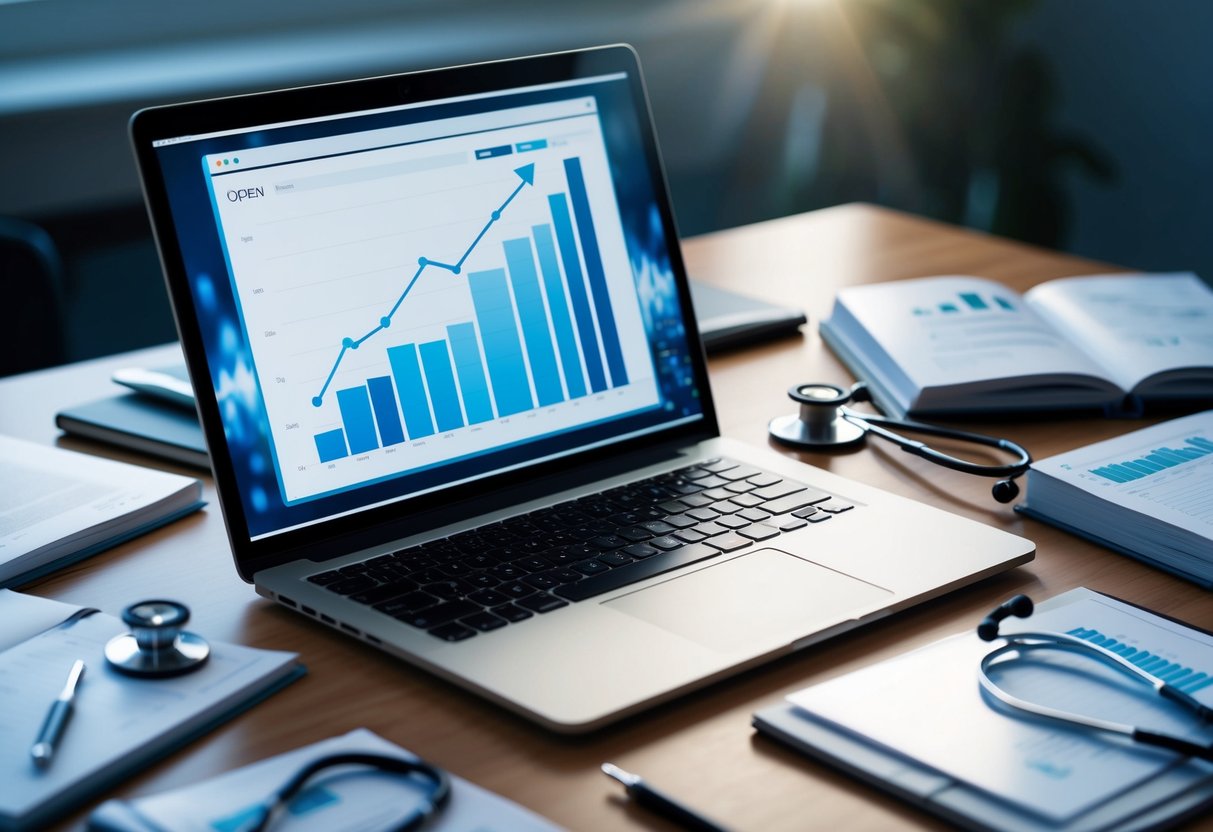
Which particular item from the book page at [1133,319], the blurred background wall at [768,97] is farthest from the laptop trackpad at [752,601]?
the blurred background wall at [768,97]

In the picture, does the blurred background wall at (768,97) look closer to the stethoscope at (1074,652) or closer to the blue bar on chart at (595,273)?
the blue bar on chart at (595,273)

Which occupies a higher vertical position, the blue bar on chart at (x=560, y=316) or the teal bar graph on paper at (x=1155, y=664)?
the blue bar on chart at (x=560, y=316)

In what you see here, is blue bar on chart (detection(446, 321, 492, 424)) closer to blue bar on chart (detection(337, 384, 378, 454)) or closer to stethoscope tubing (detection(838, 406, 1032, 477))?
blue bar on chart (detection(337, 384, 378, 454))

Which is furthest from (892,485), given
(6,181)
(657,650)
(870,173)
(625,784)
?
(870,173)

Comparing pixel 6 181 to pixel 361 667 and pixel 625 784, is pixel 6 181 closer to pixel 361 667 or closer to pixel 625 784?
pixel 361 667

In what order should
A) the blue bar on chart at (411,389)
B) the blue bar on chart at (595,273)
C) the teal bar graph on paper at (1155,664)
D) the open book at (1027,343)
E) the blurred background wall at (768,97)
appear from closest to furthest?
the teal bar graph on paper at (1155,664), the blue bar on chart at (411,389), the blue bar on chart at (595,273), the open book at (1027,343), the blurred background wall at (768,97)

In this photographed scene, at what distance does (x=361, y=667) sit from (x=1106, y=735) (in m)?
0.43

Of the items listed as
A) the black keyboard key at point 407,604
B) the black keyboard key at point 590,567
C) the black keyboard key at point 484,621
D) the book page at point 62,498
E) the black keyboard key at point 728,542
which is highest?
the book page at point 62,498

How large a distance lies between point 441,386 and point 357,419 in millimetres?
74

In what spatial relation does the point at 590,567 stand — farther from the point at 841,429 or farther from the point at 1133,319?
the point at 1133,319

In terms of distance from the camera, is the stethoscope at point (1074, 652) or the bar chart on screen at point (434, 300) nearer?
the stethoscope at point (1074, 652)

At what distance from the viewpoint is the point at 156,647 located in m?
0.73

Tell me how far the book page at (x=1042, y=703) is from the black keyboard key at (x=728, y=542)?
6.5 inches

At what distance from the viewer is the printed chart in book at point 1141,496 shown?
2.94 ft
